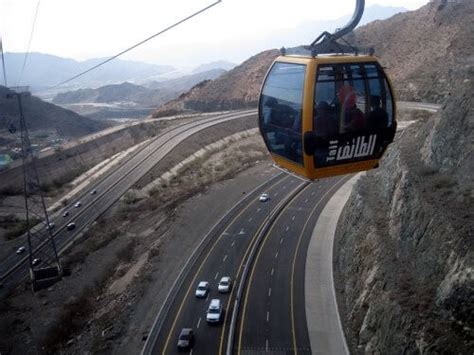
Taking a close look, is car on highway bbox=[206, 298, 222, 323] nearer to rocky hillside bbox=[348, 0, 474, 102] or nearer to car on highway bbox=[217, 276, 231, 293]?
car on highway bbox=[217, 276, 231, 293]

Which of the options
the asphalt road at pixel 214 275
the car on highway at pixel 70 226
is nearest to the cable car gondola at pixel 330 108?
the asphalt road at pixel 214 275

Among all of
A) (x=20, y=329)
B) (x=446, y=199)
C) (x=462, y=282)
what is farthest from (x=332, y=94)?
(x=20, y=329)

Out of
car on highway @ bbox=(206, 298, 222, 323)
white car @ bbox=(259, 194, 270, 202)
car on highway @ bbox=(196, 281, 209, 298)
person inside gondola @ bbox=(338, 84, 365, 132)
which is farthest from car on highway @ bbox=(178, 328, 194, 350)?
white car @ bbox=(259, 194, 270, 202)

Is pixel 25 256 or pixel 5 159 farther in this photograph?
pixel 5 159

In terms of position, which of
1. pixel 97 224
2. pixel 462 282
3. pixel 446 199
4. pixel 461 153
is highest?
pixel 461 153

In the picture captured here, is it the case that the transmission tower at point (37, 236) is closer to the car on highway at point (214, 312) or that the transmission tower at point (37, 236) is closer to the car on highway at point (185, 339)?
the car on highway at point (185, 339)

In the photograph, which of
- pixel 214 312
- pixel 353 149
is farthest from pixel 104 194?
pixel 353 149

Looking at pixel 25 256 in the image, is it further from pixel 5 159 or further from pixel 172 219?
pixel 5 159
